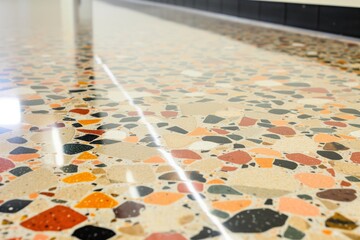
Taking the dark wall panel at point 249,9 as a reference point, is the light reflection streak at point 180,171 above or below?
below

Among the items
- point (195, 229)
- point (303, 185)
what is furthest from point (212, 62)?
point (195, 229)

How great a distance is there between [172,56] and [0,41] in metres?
2.59

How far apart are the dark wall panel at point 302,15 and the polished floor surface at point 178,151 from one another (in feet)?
12.1

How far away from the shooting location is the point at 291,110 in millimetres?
2674

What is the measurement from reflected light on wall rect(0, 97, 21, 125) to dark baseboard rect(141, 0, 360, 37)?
538cm

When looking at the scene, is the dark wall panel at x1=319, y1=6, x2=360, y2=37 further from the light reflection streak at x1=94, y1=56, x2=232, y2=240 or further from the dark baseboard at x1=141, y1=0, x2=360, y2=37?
the light reflection streak at x1=94, y1=56, x2=232, y2=240

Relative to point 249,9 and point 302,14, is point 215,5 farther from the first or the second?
point 302,14

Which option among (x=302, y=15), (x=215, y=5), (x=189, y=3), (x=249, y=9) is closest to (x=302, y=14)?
(x=302, y=15)

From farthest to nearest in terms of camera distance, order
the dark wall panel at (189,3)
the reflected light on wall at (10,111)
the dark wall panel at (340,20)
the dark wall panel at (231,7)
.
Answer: the dark wall panel at (189,3)
the dark wall panel at (231,7)
the dark wall panel at (340,20)
the reflected light on wall at (10,111)

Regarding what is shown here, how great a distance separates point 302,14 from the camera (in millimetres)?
7922

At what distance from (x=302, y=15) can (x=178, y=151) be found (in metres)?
6.65

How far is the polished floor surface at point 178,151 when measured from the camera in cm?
138

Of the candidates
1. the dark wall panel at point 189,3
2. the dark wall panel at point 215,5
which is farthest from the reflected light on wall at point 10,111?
the dark wall panel at point 189,3

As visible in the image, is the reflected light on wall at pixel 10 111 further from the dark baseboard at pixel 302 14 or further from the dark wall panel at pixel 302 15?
the dark wall panel at pixel 302 15
